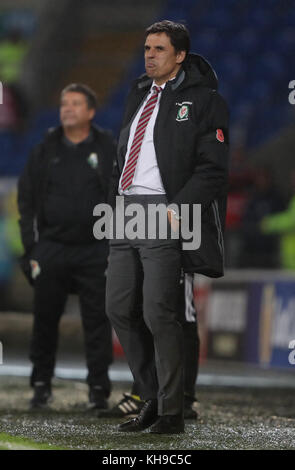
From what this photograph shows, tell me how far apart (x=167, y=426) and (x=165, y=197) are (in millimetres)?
1033

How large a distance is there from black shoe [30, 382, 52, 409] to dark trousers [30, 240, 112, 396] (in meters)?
0.03

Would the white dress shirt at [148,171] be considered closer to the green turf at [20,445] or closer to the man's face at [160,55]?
the man's face at [160,55]

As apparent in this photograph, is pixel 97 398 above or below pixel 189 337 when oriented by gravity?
below

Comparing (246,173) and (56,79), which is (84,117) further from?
(56,79)

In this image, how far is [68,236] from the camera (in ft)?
21.1

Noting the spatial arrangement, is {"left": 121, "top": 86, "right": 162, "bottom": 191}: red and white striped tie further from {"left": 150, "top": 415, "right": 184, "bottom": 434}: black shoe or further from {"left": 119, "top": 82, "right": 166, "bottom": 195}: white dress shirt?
{"left": 150, "top": 415, "right": 184, "bottom": 434}: black shoe

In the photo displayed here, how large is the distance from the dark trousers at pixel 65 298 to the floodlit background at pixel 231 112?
3388 mm

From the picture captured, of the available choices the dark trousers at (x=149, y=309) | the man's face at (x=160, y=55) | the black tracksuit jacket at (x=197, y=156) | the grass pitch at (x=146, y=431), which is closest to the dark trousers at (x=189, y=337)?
the grass pitch at (x=146, y=431)

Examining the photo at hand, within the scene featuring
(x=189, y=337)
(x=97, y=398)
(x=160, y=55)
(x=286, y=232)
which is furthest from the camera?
(x=286, y=232)

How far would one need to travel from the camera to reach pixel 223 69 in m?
16.5

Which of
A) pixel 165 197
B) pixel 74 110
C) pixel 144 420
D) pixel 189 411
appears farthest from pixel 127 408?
pixel 74 110

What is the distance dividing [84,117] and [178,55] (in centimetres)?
161

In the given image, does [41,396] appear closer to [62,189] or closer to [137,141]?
[62,189]

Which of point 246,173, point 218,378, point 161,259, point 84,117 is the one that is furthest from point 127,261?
point 246,173
